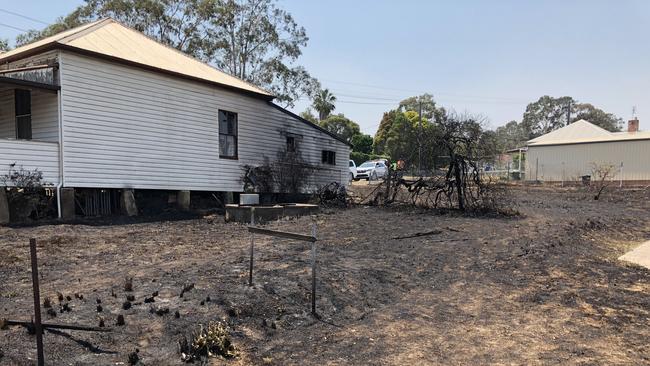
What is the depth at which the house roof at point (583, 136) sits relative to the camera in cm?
3325

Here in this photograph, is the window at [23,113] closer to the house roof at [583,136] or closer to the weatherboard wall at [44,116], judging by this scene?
the weatherboard wall at [44,116]

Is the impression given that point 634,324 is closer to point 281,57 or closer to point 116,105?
point 116,105

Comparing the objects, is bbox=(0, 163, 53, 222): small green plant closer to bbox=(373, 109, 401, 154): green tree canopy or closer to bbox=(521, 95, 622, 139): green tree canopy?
bbox=(373, 109, 401, 154): green tree canopy

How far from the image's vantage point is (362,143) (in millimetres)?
57781

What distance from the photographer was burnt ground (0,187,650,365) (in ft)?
14.5

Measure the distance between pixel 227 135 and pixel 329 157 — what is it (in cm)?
605

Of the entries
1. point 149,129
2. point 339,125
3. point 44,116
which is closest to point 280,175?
point 149,129

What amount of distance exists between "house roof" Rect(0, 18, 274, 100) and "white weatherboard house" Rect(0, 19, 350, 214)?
5cm

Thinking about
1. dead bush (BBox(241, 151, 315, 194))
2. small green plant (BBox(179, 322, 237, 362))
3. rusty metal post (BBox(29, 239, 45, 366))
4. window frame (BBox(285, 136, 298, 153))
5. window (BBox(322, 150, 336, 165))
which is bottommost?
small green plant (BBox(179, 322, 237, 362))

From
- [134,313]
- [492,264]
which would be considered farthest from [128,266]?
[492,264]

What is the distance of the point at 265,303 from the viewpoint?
17.9ft

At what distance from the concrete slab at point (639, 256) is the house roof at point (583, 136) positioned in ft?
84.4

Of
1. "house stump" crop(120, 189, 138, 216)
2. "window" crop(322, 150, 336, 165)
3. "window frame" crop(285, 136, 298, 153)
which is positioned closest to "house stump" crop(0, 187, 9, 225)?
"house stump" crop(120, 189, 138, 216)

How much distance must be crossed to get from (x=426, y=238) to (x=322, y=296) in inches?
188
